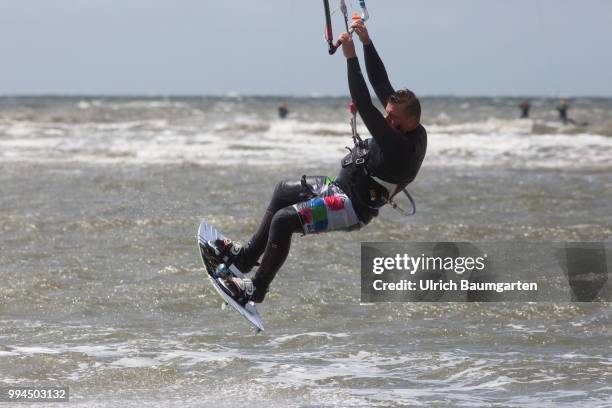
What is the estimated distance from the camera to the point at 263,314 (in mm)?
9680

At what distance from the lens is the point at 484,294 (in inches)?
416

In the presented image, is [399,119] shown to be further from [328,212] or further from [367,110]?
[328,212]

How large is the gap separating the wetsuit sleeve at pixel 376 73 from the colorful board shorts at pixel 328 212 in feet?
2.58

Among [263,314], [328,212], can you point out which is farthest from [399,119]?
[263,314]

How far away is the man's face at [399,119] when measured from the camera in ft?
23.0

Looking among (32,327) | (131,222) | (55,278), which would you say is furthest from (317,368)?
(131,222)

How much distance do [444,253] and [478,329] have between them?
139 inches

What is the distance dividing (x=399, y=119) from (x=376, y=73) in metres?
0.61

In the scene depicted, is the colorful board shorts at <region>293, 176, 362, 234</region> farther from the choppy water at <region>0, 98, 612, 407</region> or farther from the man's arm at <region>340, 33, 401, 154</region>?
the choppy water at <region>0, 98, 612, 407</region>

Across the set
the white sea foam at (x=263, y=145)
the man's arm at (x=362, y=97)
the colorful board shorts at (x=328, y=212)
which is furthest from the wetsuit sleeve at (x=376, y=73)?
the white sea foam at (x=263, y=145)

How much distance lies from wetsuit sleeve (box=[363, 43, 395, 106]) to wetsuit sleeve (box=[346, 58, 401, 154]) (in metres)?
0.67

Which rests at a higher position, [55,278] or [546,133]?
[546,133]

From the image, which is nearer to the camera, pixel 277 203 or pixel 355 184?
pixel 355 184

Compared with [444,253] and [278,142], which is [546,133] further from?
[444,253]
